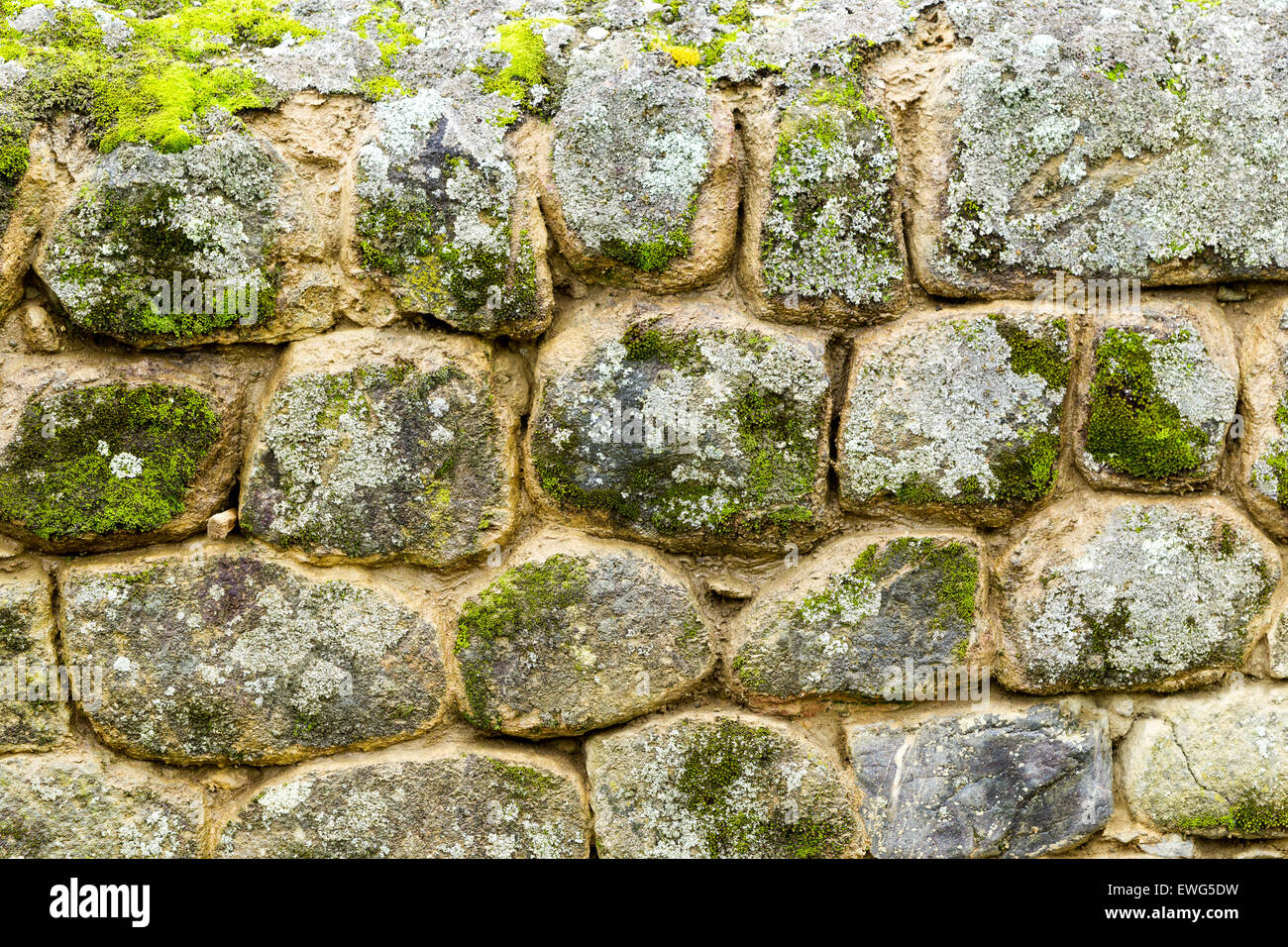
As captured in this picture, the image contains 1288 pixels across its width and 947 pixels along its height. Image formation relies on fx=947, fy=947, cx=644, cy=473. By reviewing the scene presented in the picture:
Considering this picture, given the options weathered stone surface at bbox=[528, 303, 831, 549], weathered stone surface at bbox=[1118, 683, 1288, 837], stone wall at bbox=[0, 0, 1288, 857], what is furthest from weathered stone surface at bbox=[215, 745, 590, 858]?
weathered stone surface at bbox=[1118, 683, 1288, 837]

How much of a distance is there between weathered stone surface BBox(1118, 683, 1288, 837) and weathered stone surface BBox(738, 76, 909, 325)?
Result: 0.97 m

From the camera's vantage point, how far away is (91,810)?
65.8 inches

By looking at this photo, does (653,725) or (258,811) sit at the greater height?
(653,725)

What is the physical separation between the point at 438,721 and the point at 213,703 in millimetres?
391

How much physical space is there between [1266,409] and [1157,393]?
21cm

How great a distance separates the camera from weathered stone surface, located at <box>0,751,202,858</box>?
166 cm

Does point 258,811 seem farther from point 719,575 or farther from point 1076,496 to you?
point 1076,496

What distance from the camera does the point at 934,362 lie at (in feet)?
5.38

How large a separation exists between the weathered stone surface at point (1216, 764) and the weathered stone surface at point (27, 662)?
1940 millimetres

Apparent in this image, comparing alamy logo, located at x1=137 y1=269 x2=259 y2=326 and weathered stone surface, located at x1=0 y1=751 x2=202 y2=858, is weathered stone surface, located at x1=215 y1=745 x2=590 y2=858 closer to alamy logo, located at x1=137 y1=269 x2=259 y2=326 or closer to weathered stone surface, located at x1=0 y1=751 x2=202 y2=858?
weathered stone surface, located at x1=0 y1=751 x2=202 y2=858

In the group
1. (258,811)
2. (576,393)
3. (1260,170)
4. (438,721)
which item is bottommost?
(258,811)

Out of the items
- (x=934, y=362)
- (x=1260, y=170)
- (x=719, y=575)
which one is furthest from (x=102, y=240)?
(x=1260, y=170)

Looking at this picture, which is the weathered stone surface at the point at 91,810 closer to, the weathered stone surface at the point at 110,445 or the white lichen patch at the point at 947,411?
the weathered stone surface at the point at 110,445

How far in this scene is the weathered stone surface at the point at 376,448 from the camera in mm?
1626
